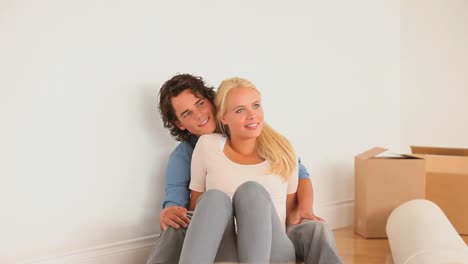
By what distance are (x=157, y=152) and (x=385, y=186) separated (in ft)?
3.29

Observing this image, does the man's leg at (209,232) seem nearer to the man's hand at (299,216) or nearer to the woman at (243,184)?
the woman at (243,184)

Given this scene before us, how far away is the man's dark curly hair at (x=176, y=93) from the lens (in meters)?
1.84

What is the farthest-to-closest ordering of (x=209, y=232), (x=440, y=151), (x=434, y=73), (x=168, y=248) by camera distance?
(x=434, y=73), (x=440, y=151), (x=168, y=248), (x=209, y=232)

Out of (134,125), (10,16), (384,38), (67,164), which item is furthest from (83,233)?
(384,38)

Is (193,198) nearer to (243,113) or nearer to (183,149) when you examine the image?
(183,149)

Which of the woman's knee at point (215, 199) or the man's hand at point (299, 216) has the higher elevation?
the woman's knee at point (215, 199)

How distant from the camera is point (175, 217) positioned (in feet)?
5.66

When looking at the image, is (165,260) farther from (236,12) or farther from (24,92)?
(236,12)

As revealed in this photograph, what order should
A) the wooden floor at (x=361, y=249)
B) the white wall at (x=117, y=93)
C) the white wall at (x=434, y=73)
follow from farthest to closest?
1. the white wall at (x=434, y=73)
2. the wooden floor at (x=361, y=249)
3. the white wall at (x=117, y=93)

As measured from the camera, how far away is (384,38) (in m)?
2.88

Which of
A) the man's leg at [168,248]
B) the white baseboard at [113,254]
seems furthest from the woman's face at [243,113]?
the white baseboard at [113,254]

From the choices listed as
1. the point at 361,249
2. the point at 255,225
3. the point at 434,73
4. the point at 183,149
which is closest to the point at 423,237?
the point at 361,249

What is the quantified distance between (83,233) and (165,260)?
0.28 m

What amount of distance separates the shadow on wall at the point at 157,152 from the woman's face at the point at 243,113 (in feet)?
0.92
